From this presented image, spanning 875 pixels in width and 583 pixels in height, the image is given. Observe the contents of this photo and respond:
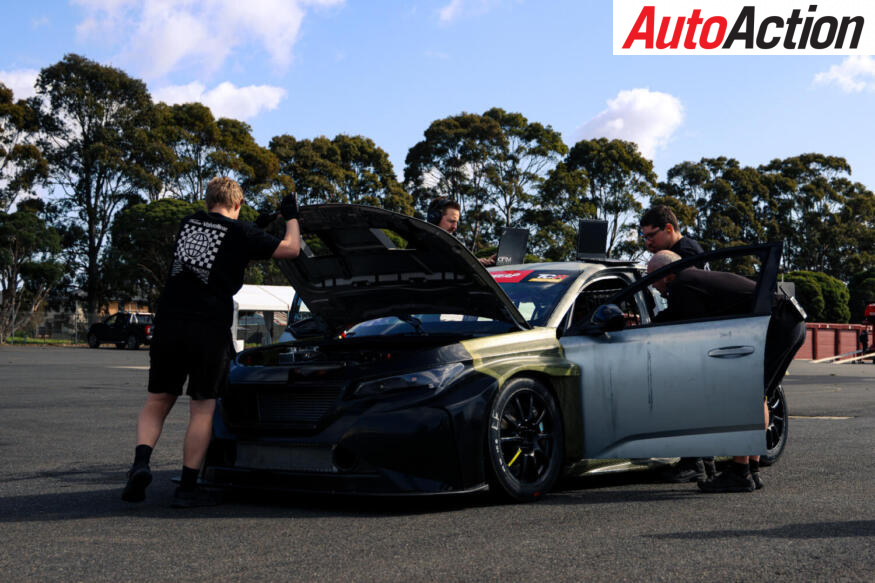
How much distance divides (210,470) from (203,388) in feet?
1.84

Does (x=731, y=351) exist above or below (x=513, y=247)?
below

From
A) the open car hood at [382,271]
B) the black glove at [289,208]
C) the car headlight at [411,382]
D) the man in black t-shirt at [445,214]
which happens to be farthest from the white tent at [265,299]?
the car headlight at [411,382]

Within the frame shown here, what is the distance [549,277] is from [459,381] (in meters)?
1.65

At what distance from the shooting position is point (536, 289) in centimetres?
622

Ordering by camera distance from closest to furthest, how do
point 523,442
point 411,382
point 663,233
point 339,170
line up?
point 411,382
point 523,442
point 663,233
point 339,170

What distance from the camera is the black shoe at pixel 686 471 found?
6281mm

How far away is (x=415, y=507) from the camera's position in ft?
16.7

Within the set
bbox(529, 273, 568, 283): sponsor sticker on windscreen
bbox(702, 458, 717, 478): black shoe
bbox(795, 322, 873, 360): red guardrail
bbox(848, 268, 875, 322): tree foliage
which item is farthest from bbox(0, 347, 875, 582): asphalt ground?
bbox(848, 268, 875, 322): tree foliage

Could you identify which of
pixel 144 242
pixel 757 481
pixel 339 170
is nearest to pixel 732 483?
pixel 757 481

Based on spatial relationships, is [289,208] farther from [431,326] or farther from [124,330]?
[124,330]

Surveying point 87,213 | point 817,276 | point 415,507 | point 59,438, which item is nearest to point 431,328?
point 415,507

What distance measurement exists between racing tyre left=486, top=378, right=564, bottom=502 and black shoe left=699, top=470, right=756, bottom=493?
102 cm

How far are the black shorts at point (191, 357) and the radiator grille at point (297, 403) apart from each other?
261 millimetres

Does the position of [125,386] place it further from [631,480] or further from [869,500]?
[869,500]
